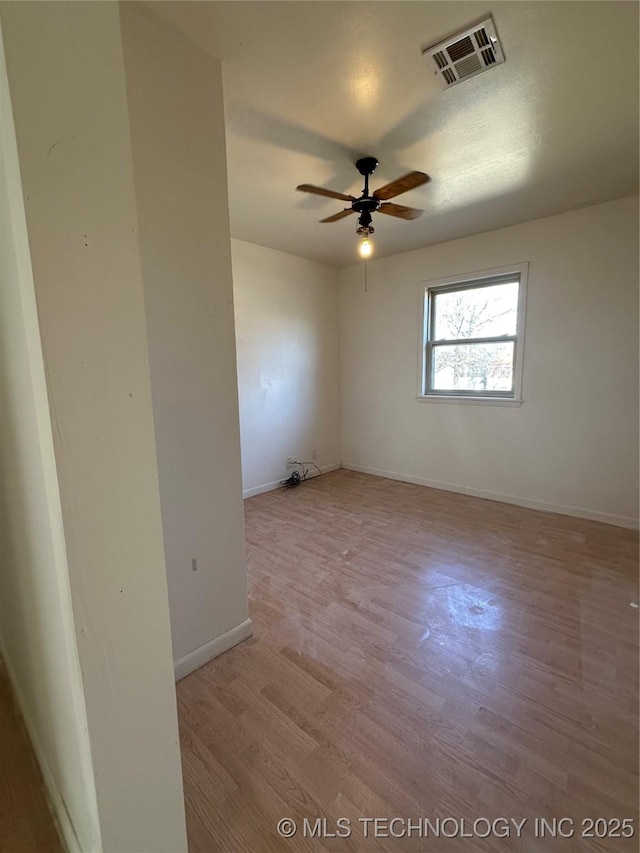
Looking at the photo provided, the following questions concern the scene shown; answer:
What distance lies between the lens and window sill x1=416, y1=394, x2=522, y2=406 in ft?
11.7

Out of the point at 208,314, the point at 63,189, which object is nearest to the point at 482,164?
the point at 208,314

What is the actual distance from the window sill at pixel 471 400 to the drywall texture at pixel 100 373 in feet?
11.8

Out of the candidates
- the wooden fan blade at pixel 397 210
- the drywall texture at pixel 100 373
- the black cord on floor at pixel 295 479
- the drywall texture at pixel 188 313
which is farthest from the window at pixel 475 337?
the drywall texture at pixel 100 373

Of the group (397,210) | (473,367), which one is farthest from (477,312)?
(397,210)

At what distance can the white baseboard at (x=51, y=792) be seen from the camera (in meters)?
0.99

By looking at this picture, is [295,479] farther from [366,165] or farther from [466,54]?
[466,54]

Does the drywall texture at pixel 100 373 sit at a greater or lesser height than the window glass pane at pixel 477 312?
lesser

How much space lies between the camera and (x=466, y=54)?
5.01 feet

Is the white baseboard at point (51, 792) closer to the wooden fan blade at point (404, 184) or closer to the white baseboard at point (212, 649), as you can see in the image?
the white baseboard at point (212, 649)

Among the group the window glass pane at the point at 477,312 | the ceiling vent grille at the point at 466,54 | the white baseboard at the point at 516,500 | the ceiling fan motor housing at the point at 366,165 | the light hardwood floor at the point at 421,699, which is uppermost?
the ceiling vent grille at the point at 466,54

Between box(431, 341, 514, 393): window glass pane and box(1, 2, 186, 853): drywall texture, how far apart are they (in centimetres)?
365

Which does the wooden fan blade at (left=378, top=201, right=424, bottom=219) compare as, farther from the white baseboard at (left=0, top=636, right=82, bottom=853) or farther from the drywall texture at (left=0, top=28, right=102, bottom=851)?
the white baseboard at (left=0, top=636, right=82, bottom=853)

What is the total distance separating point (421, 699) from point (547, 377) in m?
2.94

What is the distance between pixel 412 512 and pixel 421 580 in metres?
1.16
